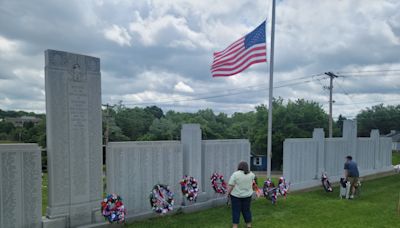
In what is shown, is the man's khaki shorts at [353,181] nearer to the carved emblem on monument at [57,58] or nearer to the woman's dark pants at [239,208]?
the woman's dark pants at [239,208]

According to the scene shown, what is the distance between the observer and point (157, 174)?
8.30 metres

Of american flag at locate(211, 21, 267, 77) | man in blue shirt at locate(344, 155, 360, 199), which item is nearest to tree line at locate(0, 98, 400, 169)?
american flag at locate(211, 21, 267, 77)

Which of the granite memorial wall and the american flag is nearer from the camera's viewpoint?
the american flag

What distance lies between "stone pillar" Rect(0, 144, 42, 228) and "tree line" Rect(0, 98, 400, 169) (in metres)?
25.3

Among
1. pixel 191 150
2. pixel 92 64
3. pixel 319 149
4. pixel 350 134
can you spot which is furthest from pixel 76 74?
pixel 350 134

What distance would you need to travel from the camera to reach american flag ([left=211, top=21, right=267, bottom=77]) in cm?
977

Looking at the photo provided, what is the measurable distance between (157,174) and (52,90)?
3232 millimetres

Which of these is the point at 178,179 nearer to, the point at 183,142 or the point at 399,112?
the point at 183,142

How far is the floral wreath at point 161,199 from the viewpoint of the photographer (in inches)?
304

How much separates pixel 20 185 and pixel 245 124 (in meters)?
64.3

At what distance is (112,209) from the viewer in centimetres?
683


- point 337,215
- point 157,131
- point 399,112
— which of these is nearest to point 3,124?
point 157,131

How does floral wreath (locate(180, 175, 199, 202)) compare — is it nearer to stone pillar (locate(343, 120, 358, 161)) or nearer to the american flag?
the american flag

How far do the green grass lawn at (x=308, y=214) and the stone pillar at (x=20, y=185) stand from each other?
6.93 ft
